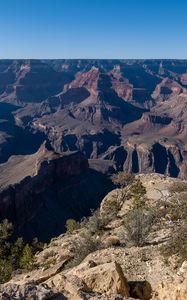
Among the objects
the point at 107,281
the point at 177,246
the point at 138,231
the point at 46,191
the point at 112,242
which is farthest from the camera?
the point at 46,191

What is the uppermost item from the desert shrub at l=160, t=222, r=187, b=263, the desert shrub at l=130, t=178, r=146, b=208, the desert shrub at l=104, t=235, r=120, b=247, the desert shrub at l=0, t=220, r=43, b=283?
the desert shrub at l=160, t=222, r=187, b=263

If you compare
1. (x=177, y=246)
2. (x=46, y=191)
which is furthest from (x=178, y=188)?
(x=46, y=191)

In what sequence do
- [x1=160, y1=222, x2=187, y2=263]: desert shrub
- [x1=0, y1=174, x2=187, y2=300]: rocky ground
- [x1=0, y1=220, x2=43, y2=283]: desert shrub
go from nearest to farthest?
1. [x1=0, y1=174, x2=187, y2=300]: rocky ground
2. [x1=160, y1=222, x2=187, y2=263]: desert shrub
3. [x1=0, y1=220, x2=43, y2=283]: desert shrub

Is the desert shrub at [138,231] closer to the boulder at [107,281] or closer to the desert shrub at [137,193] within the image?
the boulder at [107,281]

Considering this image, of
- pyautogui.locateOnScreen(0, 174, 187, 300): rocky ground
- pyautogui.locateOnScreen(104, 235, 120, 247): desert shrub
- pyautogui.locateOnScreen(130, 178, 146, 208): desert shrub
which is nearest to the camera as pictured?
pyautogui.locateOnScreen(0, 174, 187, 300): rocky ground

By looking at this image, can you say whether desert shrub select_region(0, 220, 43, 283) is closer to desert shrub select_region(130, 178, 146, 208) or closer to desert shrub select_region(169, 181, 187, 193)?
desert shrub select_region(130, 178, 146, 208)

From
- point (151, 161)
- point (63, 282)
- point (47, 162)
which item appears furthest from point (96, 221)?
point (151, 161)

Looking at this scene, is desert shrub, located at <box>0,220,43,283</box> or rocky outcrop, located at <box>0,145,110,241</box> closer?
desert shrub, located at <box>0,220,43,283</box>

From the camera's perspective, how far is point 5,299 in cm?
1262

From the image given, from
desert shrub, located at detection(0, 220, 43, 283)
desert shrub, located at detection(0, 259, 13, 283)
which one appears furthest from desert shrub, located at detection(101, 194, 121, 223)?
desert shrub, located at detection(0, 259, 13, 283)

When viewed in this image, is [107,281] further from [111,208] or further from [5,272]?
[111,208]

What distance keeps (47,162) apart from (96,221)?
257ft

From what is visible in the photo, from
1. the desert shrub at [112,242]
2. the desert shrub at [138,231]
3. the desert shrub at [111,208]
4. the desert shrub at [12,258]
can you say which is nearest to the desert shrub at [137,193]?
the desert shrub at [111,208]

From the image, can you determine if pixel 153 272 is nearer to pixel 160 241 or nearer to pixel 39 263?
pixel 160 241
